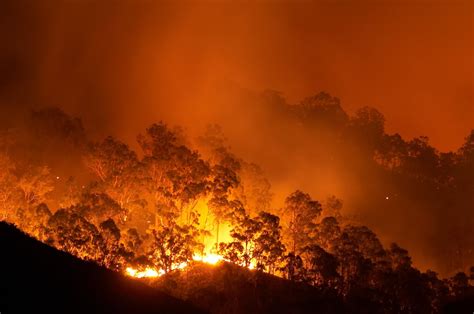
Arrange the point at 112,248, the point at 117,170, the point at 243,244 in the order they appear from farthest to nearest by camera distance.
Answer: the point at 117,170, the point at 243,244, the point at 112,248

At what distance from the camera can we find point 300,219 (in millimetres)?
36906

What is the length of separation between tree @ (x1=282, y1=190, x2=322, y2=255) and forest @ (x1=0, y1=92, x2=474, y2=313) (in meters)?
0.07

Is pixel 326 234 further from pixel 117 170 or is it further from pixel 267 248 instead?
pixel 117 170

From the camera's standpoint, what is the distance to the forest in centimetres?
2961

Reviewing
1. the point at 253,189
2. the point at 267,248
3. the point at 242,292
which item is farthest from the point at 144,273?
the point at 253,189

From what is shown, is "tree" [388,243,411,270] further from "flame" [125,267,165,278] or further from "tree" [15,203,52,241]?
"tree" [15,203,52,241]

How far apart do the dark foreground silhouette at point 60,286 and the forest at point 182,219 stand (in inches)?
462

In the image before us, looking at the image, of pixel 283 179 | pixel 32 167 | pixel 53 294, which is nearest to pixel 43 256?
pixel 53 294

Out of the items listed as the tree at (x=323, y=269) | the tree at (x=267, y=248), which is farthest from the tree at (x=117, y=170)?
the tree at (x=323, y=269)

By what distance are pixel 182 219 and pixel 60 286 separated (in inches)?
865

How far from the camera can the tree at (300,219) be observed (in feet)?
119

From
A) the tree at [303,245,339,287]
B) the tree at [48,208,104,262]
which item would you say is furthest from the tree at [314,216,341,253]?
the tree at [48,208,104,262]

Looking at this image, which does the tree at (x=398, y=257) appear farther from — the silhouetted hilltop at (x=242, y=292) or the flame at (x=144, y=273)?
the flame at (x=144, y=273)

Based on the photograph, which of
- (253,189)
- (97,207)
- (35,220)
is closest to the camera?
(35,220)
